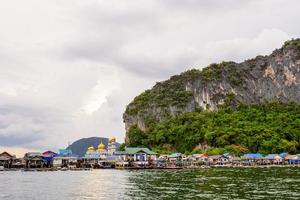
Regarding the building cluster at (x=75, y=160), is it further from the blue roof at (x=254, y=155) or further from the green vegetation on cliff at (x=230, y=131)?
the blue roof at (x=254, y=155)

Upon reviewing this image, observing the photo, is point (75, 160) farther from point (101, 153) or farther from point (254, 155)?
point (254, 155)

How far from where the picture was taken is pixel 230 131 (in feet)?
508

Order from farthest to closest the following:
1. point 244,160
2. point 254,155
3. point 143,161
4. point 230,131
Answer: point 230,131
point 143,161
point 244,160
point 254,155

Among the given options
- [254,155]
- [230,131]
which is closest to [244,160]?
[254,155]

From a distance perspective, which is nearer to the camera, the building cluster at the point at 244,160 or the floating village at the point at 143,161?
the floating village at the point at 143,161

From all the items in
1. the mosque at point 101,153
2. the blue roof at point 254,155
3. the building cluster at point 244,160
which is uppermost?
the mosque at point 101,153

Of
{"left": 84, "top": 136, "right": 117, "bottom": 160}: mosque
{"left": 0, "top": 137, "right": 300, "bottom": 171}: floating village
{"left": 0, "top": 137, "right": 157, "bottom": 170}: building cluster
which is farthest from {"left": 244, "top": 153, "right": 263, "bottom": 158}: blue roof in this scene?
{"left": 84, "top": 136, "right": 117, "bottom": 160}: mosque

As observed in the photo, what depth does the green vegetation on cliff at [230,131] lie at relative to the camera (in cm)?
14875

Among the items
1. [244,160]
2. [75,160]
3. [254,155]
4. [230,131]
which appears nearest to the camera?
[254,155]

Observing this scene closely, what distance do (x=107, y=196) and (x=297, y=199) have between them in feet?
60.1

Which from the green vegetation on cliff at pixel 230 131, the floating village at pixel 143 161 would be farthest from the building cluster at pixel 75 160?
the green vegetation on cliff at pixel 230 131

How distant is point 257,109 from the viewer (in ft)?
611

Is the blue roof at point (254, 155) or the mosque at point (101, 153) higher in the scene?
the mosque at point (101, 153)

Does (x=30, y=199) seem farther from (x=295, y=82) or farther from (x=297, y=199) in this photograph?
(x=295, y=82)
